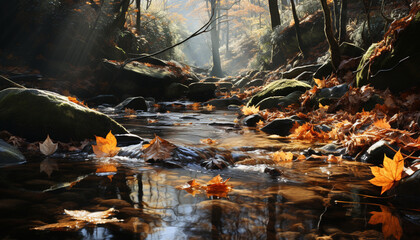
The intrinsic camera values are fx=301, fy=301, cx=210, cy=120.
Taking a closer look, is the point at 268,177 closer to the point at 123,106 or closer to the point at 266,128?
the point at 266,128

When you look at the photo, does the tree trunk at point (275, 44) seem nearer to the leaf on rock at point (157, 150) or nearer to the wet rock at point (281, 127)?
the wet rock at point (281, 127)

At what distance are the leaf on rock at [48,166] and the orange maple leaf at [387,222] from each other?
1.99 m

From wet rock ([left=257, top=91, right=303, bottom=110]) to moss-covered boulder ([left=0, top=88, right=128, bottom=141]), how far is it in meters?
4.44

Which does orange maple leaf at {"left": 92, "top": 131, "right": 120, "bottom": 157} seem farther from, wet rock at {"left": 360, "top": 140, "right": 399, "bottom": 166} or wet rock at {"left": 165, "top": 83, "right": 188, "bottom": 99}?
wet rock at {"left": 165, "top": 83, "right": 188, "bottom": 99}

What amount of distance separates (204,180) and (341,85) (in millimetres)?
4586

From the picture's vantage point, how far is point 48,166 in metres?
2.36

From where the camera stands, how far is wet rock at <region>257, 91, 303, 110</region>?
6746mm

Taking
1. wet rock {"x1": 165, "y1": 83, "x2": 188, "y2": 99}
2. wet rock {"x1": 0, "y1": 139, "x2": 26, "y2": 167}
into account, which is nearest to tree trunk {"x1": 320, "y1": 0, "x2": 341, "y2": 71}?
wet rock {"x1": 0, "y1": 139, "x2": 26, "y2": 167}

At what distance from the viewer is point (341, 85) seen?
574cm

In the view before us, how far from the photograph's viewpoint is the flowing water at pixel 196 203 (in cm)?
123

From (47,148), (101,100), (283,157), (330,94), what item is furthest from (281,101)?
(101,100)

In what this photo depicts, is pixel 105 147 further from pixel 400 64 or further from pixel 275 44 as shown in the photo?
pixel 275 44

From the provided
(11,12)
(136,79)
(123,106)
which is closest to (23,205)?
(123,106)

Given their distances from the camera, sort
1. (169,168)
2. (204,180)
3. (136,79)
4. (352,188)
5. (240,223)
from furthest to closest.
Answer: (136,79)
(169,168)
(204,180)
(352,188)
(240,223)
